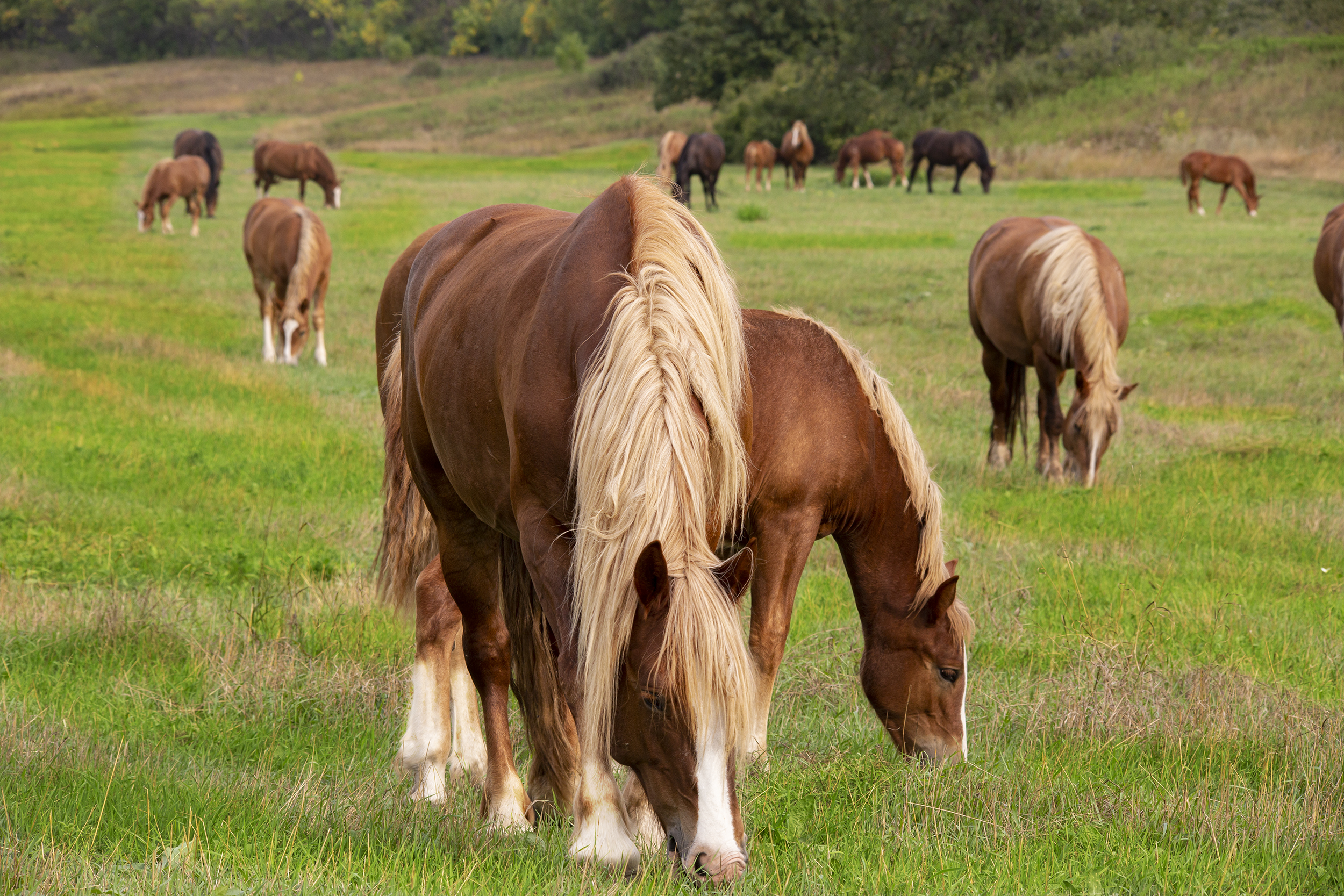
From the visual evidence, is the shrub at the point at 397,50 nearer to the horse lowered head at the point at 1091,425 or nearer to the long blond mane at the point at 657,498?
the horse lowered head at the point at 1091,425

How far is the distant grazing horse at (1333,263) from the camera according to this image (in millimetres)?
11641

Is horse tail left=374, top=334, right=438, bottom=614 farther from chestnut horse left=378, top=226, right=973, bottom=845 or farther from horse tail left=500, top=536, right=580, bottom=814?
horse tail left=500, top=536, right=580, bottom=814

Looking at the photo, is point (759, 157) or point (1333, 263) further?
point (759, 157)

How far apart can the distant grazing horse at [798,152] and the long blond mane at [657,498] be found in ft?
118

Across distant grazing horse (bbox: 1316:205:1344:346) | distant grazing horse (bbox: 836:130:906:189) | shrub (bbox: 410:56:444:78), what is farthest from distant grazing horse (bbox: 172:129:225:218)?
shrub (bbox: 410:56:444:78)

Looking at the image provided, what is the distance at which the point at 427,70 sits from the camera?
284 feet

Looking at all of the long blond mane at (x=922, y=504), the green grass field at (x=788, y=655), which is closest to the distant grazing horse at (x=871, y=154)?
the green grass field at (x=788, y=655)

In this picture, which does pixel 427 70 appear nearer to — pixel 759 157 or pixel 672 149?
pixel 759 157

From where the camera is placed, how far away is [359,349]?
13.2 meters

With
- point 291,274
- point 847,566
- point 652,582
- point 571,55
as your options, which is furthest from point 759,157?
point 571,55

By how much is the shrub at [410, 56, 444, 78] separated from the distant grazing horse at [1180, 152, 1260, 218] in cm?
6783

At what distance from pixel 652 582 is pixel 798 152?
37.3 m

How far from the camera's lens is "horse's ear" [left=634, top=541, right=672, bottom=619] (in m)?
2.35

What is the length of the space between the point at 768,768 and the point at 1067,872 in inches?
36.8
